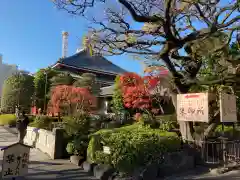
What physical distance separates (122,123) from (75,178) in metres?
10.1

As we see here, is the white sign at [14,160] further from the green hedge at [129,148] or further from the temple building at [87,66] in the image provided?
the temple building at [87,66]

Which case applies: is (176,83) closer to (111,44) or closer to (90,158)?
(111,44)

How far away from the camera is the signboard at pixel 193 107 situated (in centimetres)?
827

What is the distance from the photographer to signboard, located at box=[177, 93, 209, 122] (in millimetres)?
8273

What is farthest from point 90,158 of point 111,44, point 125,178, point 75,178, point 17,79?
point 17,79

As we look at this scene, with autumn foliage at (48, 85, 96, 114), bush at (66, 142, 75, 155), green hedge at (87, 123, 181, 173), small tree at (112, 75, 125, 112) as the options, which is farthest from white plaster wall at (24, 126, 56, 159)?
small tree at (112, 75, 125, 112)

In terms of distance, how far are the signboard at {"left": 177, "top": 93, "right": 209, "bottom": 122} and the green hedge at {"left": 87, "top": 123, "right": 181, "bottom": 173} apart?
101cm

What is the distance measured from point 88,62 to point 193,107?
24127 mm

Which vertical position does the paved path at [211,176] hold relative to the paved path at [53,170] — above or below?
above

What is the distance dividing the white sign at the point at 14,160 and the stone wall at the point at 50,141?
4275mm

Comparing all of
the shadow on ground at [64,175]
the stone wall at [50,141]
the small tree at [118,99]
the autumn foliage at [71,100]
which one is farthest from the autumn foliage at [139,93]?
the shadow on ground at [64,175]

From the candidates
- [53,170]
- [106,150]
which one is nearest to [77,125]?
[53,170]

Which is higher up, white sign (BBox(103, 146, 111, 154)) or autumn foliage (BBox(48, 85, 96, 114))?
autumn foliage (BBox(48, 85, 96, 114))

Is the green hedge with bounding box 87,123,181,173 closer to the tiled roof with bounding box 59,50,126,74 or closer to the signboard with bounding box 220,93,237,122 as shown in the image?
the signboard with bounding box 220,93,237,122
